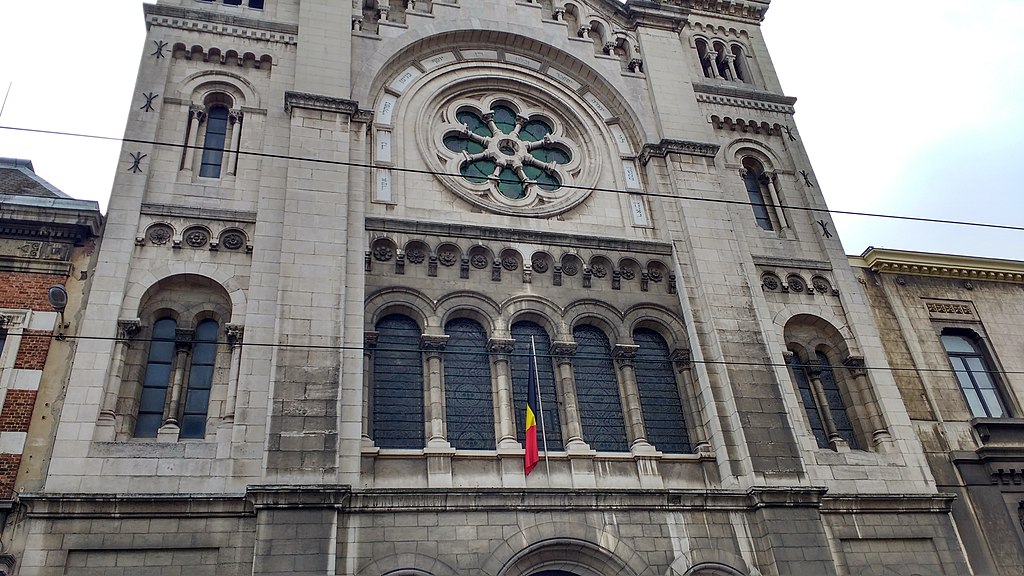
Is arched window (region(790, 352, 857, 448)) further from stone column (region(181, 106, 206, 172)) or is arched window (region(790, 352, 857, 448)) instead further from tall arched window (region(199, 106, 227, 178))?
stone column (region(181, 106, 206, 172))

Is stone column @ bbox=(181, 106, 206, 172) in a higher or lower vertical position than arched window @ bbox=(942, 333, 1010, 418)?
higher

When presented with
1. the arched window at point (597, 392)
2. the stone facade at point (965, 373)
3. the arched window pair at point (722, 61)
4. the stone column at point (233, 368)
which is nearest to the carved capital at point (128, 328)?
the stone column at point (233, 368)

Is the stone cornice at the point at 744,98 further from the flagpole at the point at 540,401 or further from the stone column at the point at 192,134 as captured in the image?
the stone column at the point at 192,134

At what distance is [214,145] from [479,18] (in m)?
Answer: 8.41

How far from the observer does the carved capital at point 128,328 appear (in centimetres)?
1508

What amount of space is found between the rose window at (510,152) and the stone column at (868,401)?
870cm

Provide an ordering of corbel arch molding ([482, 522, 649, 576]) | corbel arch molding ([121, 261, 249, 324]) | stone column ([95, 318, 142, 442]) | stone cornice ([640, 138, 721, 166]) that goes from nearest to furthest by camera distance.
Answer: stone column ([95, 318, 142, 442])
corbel arch molding ([482, 522, 649, 576])
corbel arch molding ([121, 261, 249, 324])
stone cornice ([640, 138, 721, 166])

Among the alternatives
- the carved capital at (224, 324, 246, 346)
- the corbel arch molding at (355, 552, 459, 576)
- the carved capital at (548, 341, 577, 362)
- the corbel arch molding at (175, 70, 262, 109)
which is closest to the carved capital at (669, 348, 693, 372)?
the carved capital at (548, 341, 577, 362)

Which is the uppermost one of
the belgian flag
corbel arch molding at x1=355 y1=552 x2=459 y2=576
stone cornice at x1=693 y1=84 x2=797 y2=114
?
stone cornice at x1=693 y1=84 x2=797 y2=114

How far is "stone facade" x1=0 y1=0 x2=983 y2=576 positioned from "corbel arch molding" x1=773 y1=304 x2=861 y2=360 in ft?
0.29

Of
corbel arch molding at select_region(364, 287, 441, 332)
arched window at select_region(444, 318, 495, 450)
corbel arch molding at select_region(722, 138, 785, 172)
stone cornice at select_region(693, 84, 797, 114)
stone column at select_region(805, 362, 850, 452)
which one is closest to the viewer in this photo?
arched window at select_region(444, 318, 495, 450)

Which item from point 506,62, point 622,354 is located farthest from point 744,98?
point 622,354

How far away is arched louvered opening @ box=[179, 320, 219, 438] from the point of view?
1495cm

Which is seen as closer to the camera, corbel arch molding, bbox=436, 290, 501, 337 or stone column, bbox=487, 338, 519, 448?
stone column, bbox=487, 338, 519, 448
